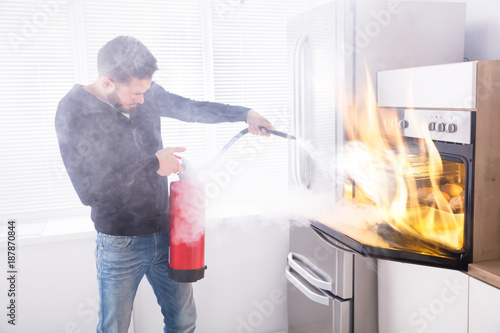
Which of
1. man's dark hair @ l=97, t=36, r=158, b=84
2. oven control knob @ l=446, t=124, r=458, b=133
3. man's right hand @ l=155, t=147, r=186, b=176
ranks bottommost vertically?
man's right hand @ l=155, t=147, r=186, b=176

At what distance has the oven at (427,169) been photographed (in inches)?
56.2

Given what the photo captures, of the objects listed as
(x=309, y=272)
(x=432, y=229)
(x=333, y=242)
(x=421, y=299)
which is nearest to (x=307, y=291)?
(x=309, y=272)

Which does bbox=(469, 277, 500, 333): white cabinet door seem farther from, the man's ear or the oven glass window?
the man's ear

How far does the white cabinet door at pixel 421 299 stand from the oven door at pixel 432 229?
9 cm

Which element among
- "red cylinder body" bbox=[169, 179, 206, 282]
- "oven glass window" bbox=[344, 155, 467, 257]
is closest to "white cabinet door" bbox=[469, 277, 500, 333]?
"oven glass window" bbox=[344, 155, 467, 257]

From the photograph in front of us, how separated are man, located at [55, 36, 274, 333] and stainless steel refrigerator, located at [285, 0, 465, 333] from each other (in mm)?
641

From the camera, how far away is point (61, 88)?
2.20 metres

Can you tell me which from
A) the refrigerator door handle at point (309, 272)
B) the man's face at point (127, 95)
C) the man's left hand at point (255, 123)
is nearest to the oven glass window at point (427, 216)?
the refrigerator door handle at point (309, 272)

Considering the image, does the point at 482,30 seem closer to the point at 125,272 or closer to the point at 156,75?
the point at 156,75

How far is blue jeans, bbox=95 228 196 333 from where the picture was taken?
5.55 ft

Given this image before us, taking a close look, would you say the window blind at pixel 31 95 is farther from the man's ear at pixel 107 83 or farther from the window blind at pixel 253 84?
the window blind at pixel 253 84

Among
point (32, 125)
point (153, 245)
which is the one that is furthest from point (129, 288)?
point (32, 125)

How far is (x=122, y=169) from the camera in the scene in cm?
155

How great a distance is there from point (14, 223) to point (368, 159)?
1741mm
